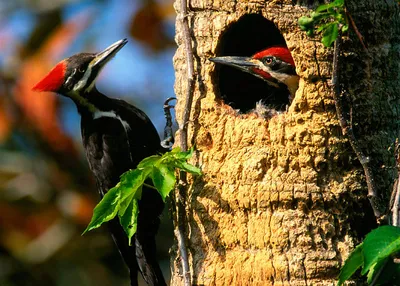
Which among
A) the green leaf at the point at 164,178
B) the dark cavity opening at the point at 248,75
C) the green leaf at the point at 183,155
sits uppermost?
the dark cavity opening at the point at 248,75

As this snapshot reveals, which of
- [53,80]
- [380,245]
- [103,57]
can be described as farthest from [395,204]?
[53,80]

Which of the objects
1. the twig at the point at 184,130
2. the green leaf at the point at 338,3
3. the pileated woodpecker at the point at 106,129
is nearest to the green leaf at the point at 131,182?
the twig at the point at 184,130

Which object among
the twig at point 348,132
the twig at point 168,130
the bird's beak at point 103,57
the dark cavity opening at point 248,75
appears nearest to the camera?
the twig at point 348,132

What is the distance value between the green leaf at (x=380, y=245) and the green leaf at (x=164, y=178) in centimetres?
90

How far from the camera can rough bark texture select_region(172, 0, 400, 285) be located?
3805 millimetres

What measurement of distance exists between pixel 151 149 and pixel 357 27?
198 cm

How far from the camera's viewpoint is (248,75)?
194 inches

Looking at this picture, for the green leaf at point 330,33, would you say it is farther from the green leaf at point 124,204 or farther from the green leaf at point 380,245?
the green leaf at point 124,204

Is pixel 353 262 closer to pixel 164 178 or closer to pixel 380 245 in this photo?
pixel 380 245

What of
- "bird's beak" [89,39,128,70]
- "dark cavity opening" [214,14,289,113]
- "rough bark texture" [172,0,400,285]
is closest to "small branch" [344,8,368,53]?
"rough bark texture" [172,0,400,285]

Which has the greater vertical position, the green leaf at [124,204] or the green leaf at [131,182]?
the green leaf at [131,182]

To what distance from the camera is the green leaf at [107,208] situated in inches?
142

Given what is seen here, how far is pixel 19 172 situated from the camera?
7.65 m

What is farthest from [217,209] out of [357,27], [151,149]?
[151,149]
